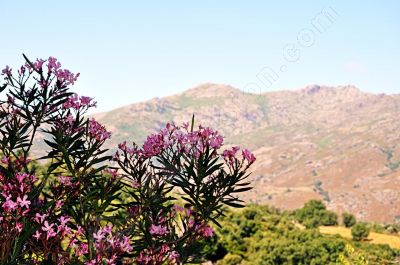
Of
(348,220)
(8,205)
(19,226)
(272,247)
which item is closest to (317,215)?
(348,220)

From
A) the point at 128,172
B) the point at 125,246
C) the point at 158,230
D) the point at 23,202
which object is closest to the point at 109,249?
the point at 125,246

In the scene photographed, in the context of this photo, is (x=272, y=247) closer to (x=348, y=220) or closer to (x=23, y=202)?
(x=23, y=202)

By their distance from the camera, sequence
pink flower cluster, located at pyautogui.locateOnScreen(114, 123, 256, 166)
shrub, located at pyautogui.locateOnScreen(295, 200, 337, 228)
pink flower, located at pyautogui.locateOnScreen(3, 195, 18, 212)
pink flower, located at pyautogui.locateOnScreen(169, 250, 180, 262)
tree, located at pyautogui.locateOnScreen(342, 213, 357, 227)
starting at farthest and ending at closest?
tree, located at pyautogui.locateOnScreen(342, 213, 357, 227)
shrub, located at pyautogui.locateOnScreen(295, 200, 337, 228)
pink flower cluster, located at pyautogui.locateOnScreen(114, 123, 256, 166)
pink flower, located at pyautogui.locateOnScreen(169, 250, 180, 262)
pink flower, located at pyautogui.locateOnScreen(3, 195, 18, 212)

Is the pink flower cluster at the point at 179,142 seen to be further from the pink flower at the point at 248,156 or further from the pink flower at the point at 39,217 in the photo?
the pink flower at the point at 39,217

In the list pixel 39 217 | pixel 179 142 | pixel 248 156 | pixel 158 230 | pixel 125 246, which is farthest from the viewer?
pixel 179 142

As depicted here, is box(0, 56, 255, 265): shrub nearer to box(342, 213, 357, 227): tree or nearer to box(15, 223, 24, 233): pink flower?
box(15, 223, 24, 233): pink flower

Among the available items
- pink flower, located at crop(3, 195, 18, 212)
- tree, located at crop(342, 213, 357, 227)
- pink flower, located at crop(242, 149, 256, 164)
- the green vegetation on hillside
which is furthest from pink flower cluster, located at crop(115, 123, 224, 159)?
tree, located at crop(342, 213, 357, 227)

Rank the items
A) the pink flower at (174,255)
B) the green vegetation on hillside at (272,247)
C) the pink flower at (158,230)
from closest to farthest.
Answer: the pink flower at (158,230) < the pink flower at (174,255) < the green vegetation on hillside at (272,247)

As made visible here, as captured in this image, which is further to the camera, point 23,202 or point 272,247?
point 272,247

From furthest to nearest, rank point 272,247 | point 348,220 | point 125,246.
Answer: point 348,220 < point 272,247 < point 125,246

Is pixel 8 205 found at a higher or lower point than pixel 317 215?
higher

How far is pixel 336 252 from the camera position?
3147cm

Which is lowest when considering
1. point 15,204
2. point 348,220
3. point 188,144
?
point 348,220

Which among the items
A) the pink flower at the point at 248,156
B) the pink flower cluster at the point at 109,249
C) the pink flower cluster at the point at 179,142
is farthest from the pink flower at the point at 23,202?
the pink flower at the point at 248,156
